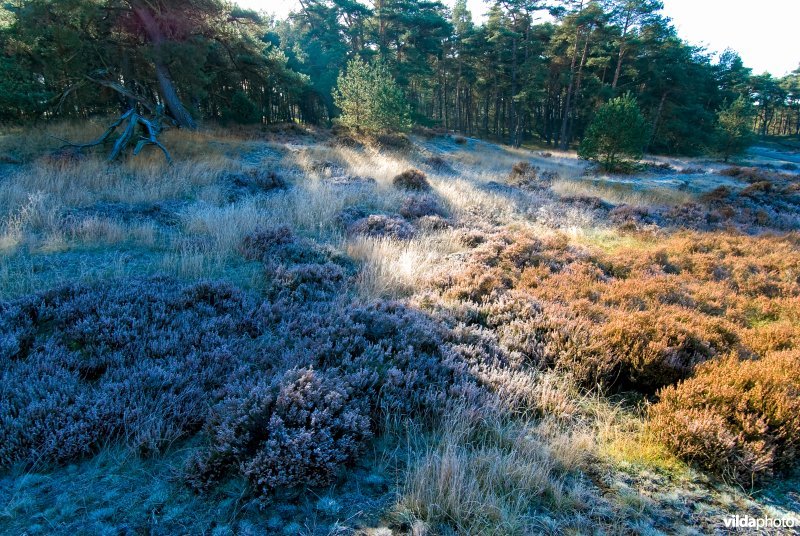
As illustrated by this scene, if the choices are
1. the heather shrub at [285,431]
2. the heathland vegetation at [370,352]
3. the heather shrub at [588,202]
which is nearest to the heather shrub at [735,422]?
the heathland vegetation at [370,352]

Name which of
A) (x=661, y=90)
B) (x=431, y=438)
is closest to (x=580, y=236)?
(x=431, y=438)

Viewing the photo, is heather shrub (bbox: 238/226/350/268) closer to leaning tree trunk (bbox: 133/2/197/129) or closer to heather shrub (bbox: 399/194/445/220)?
heather shrub (bbox: 399/194/445/220)

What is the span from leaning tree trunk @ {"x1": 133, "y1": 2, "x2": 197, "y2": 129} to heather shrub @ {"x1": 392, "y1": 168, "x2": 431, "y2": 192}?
10676mm

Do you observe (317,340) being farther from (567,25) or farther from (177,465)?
(567,25)

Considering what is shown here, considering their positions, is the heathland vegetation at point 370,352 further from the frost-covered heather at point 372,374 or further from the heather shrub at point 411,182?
the heather shrub at point 411,182

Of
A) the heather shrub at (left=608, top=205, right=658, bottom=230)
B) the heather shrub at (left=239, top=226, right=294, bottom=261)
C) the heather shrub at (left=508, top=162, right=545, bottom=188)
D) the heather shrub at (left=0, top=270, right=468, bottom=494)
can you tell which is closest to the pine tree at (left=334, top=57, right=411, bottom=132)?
the heather shrub at (left=508, top=162, right=545, bottom=188)

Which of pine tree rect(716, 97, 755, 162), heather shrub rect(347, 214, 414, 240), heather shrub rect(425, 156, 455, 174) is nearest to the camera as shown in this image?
heather shrub rect(347, 214, 414, 240)

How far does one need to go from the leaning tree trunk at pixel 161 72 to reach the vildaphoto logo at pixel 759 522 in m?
18.8

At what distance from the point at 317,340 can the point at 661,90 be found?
1730 inches

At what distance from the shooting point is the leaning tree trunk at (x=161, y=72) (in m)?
14.3

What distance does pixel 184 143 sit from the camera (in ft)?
45.1

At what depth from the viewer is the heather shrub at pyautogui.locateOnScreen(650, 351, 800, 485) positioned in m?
2.58

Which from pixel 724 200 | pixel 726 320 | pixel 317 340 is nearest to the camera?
pixel 317 340

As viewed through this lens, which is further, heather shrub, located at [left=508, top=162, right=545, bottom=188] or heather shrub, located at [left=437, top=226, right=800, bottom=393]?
heather shrub, located at [left=508, top=162, right=545, bottom=188]
